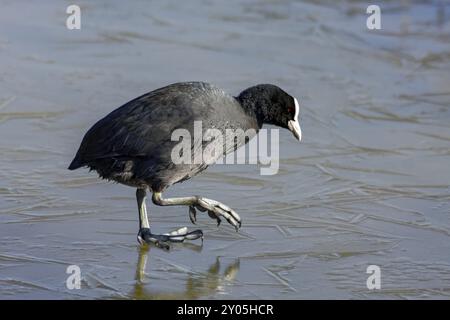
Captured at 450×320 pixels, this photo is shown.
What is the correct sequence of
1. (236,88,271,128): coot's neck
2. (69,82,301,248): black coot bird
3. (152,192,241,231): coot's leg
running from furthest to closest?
1. (236,88,271,128): coot's neck
2. (152,192,241,231): coot's leg
3. (69,82,301,248): black coot bird

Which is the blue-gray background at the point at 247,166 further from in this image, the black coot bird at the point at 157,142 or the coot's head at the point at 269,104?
the coot's head at the point at 269,104

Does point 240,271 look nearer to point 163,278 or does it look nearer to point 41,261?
point 163,278

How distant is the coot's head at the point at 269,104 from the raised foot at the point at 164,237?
760 mm

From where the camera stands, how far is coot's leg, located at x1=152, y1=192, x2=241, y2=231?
5.70m

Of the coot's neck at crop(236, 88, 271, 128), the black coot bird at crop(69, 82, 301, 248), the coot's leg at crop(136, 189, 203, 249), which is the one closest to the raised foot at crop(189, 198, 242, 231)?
the black coot bird at crop(69, 82, 301, 248)

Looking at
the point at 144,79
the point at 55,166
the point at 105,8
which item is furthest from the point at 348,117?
the point at 105,8

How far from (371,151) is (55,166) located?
2.12 metres

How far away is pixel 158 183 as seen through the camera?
5.54m

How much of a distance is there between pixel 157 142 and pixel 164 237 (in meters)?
0.52

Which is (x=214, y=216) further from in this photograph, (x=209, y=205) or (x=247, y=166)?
(x=247, y=166)

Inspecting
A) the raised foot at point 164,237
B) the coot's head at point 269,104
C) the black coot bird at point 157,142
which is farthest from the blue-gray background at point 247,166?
the coot's head at point 269,104

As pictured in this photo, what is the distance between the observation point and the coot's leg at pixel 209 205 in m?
5.70

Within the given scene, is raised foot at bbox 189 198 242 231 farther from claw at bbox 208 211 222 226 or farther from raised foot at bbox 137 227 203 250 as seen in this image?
raised foot at bbox 137 227 203 250

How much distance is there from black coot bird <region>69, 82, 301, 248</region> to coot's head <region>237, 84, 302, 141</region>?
3.4 inches
